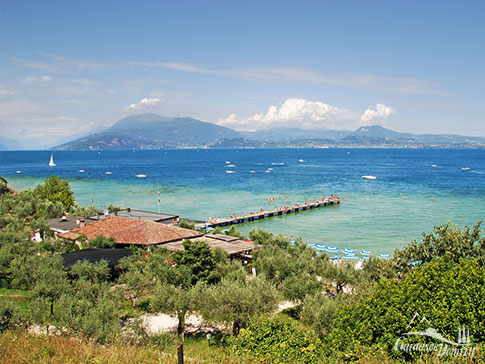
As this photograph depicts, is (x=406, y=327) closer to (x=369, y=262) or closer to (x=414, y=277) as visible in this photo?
(x=414, y=277)

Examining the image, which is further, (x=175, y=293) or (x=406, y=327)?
(x=175, y=293)

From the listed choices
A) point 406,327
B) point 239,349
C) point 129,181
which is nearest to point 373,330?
point 406,327

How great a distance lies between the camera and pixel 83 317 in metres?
13.3

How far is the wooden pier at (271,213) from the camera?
156 feet

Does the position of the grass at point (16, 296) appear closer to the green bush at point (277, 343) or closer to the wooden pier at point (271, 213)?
the green bush at point (277, 343)

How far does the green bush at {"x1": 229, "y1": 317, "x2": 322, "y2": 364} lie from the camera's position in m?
10.9

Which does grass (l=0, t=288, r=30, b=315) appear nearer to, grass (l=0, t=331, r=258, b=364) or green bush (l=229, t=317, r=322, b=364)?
grass (l=0, t=331, r=258, b=364)

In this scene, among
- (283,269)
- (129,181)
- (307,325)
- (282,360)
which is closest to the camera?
(282,360)

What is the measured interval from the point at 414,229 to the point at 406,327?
117 ft

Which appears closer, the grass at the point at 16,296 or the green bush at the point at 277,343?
the green bush at the point at 277,343

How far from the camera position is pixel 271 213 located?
54625 millimetres

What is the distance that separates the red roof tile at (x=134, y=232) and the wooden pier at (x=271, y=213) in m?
13.1

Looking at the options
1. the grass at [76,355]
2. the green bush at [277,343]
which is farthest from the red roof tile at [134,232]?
the grass at [76,355]

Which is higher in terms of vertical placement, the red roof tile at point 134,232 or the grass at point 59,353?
the grass at point 59,353
